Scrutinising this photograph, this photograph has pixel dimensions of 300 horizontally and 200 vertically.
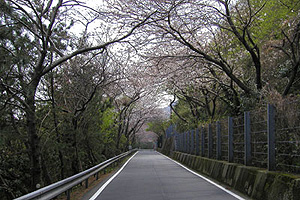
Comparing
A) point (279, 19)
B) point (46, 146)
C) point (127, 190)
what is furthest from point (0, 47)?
point (279, 19)

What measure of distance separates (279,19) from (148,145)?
364 ft

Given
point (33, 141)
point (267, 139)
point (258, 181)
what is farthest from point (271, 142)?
point (33, 141)

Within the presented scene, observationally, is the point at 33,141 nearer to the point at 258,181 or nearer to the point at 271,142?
the point at 258,181

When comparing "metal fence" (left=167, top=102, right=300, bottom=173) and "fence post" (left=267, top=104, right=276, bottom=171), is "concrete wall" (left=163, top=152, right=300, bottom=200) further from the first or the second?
"metal fence" (left=167, top=102, right=300, bottom=173)

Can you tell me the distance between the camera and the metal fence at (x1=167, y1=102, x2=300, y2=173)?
815cm

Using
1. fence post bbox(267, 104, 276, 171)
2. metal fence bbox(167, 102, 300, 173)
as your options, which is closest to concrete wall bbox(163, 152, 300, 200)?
fence post bbox(267, 104, 276, 171)

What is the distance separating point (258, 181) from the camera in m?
8.73

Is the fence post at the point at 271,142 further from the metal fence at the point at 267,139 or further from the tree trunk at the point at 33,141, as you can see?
the tree trunk at the point at 33,141

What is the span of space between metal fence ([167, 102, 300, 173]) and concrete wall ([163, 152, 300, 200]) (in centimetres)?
40

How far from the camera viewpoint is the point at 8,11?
922 centimetres

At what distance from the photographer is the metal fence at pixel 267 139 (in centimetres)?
815

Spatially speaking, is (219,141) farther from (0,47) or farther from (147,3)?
(0,47)

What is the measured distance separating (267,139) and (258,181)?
111 cm

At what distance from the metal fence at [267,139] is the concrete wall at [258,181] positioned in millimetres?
403
